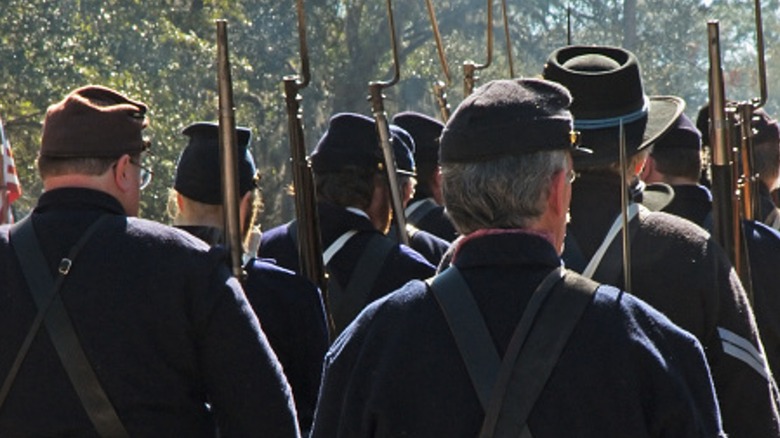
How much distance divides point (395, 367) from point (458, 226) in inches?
11.2

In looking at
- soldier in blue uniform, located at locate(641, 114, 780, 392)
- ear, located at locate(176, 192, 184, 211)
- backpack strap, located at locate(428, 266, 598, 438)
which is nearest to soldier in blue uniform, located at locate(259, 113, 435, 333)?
ear, located at locate(176, 192, 184, 211)

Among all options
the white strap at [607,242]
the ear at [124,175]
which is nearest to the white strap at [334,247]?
the ear at [124,175]

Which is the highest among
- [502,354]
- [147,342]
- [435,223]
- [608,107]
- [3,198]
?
[608,107]

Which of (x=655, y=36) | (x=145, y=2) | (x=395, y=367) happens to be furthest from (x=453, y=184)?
(x=655, y=36)

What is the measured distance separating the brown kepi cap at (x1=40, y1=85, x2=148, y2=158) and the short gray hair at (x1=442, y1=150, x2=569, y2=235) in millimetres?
1179

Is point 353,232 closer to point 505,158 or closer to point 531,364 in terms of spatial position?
point 505,158

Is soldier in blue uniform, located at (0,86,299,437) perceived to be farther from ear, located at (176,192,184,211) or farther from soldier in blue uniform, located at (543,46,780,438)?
ear, located at (176,192,184,211)

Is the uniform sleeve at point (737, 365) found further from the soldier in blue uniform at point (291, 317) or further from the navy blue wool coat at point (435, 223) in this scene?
the navy blue wool coat at point (435, 223)

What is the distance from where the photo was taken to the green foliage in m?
19.8

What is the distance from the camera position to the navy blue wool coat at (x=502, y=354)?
2.80m

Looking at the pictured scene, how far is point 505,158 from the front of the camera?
9.69ft

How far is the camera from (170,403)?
3.64 meters

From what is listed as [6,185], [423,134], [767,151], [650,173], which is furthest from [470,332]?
[6,185]

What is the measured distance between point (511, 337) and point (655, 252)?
0.95 metres
